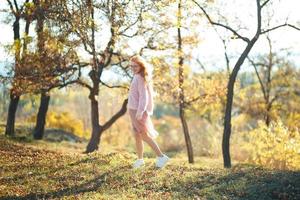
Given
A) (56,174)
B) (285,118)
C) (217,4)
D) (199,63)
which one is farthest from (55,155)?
(285,118)

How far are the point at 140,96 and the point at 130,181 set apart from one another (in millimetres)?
2014

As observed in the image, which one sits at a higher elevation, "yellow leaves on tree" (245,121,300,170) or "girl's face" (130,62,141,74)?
"girl's face" (130,62,141,74)

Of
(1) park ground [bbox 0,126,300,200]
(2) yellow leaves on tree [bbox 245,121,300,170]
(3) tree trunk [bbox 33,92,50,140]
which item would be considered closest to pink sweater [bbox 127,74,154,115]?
(1) park ground [bbox 0,126,300,200]

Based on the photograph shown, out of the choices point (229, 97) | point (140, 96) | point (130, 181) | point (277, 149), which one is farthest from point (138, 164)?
point (277, 149)

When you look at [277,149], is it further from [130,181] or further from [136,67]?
[130,181]

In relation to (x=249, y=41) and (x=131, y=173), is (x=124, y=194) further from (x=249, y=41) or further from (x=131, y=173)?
(x=249, y=41)

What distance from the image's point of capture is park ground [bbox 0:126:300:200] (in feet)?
37.6

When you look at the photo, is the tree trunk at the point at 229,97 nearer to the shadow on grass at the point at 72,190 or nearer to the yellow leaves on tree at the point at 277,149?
the yellow leaves on tree at the point at 277,149

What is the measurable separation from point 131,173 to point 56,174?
1729mm

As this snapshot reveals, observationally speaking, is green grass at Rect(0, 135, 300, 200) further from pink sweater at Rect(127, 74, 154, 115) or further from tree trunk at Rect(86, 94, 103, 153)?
tree trunk at Rect(86, 94, 103, 153)

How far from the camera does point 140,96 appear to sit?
44.2 feet

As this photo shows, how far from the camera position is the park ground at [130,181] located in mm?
11469

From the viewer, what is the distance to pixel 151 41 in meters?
21.6

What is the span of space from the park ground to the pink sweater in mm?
1441
